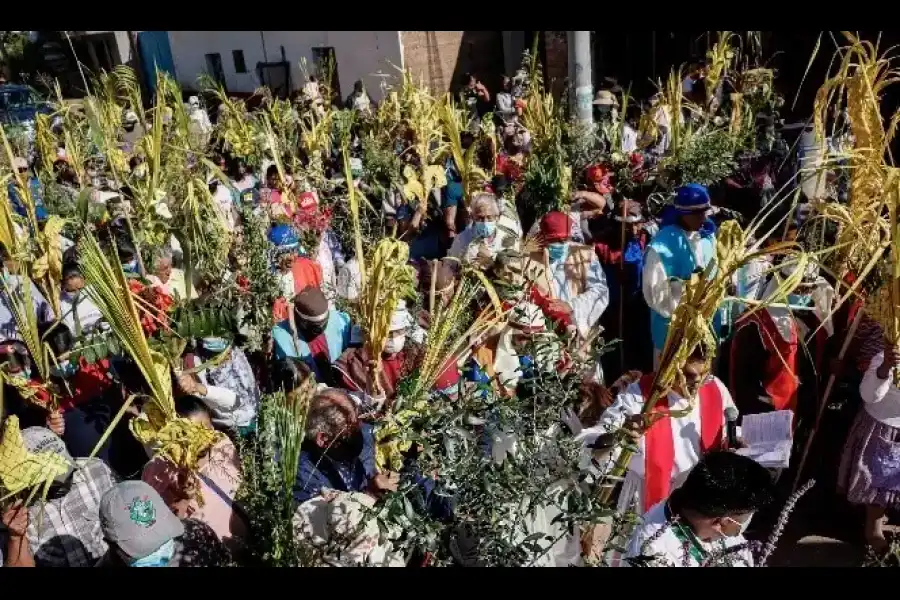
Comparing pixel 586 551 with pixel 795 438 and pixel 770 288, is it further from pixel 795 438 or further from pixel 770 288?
pixel 795 438

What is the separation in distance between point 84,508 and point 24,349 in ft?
3.39

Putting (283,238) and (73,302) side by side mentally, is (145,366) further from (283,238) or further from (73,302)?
(283,238)

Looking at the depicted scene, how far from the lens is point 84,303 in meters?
3.94

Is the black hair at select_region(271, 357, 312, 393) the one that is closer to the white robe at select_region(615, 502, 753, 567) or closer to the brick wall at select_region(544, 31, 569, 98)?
the white robe at select_region(615, 502, 753, 567)

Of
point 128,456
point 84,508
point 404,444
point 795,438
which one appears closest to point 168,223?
point 128,456

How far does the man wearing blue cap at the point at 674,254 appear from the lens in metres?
3.88

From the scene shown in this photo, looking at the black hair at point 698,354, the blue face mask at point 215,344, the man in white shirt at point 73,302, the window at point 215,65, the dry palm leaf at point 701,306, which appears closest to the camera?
the dry palm leaf at point 701,306

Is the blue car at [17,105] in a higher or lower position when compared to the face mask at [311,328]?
higher

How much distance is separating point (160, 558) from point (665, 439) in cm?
181

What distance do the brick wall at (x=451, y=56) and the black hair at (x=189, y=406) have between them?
13164mm

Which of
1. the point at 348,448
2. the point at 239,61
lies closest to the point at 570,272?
the point at 348,448

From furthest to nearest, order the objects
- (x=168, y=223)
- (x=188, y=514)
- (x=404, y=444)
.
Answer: (x=168, y=223), (x=188, y=514), (x=404, y=444)

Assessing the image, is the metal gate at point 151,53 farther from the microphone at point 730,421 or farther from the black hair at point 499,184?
the microphone at point 730,421

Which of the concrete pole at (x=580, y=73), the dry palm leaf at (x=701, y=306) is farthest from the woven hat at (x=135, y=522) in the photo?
the concrete pole at (x=580, y=73)
